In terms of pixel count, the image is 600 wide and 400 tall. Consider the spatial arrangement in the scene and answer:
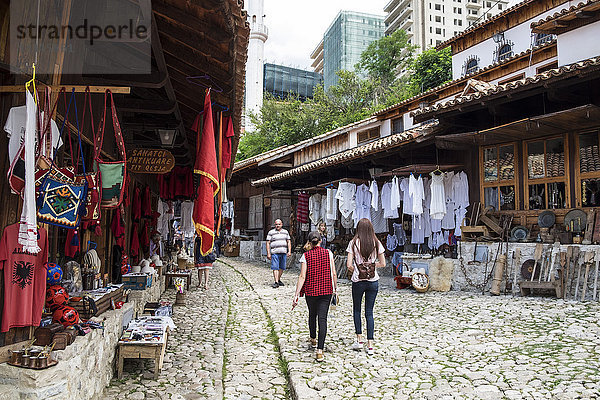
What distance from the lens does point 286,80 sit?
71.1 m

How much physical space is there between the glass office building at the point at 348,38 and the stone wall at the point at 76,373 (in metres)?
67.7

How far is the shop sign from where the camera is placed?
23.9ft

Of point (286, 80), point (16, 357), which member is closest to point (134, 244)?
point (16, 357)

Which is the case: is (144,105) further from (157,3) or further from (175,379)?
(175,379)

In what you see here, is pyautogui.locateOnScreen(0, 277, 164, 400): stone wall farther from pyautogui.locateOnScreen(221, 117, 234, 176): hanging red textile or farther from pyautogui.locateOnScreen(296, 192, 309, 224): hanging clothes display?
pyautogui.locateOnScreen(296, 192, 309, 224): hanging clothes display

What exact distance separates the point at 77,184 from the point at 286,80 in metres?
70.2

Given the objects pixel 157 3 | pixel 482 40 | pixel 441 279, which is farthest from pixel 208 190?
pixel 482 40

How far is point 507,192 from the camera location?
1048 cm

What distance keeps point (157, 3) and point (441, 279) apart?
9057 mm

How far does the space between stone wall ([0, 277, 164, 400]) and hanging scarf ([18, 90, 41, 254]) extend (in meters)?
0.88

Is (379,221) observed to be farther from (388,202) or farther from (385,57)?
(385,57)

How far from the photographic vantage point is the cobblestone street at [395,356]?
448 cm

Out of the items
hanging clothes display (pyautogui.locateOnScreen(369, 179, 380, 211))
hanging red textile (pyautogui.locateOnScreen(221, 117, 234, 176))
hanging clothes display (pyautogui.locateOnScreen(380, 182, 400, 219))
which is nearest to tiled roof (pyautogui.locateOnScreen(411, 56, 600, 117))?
hanging clothes display (pyautogui.locateOnScreen(380, 182, 400, 219))

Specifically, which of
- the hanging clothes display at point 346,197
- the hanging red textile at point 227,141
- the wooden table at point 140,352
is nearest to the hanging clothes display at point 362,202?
the hanging clothes display at point 346,197
